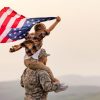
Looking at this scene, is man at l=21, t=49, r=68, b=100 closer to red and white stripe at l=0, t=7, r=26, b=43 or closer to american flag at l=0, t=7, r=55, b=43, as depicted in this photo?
american flag at l=0, t=7, r=55, b=43

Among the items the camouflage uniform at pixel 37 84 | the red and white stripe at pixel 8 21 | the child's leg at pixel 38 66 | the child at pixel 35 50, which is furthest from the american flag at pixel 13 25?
the camouflage uniform at pixel 37 84

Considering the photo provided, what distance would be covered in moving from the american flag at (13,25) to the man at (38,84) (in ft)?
2.23

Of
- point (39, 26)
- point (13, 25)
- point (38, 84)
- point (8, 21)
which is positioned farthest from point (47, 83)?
point (8, 21)

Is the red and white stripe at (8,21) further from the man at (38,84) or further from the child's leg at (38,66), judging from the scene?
the man at (38,84)

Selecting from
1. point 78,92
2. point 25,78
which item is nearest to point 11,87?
point 78,92

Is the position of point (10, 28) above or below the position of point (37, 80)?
above

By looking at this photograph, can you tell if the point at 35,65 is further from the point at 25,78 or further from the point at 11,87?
the point at 11,87

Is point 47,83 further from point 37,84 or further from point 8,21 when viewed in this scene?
point 8,21

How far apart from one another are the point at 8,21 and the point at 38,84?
157 cm

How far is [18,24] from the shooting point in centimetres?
1151

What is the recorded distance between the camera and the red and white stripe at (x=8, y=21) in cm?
1143

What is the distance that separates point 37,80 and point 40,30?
1118 mm

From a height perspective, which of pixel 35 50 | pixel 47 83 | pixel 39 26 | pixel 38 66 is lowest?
pixel 47 83

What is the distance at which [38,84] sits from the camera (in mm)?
11508
